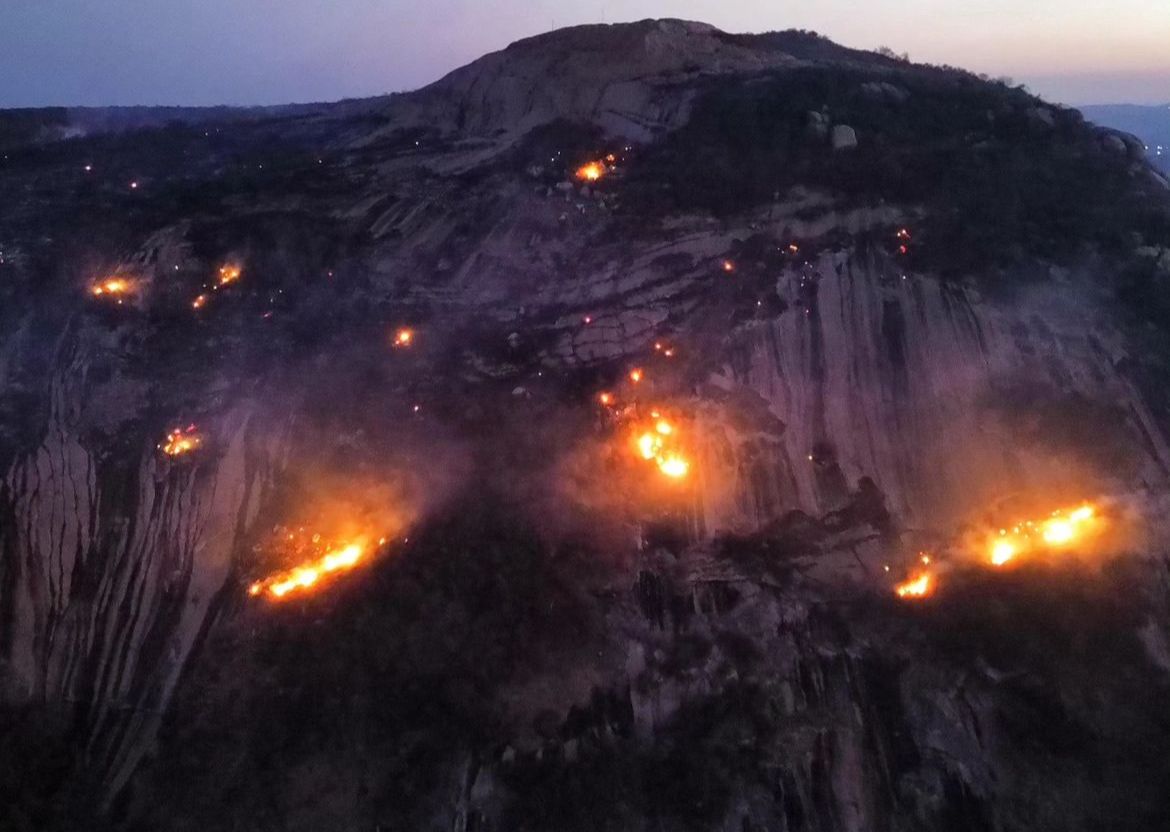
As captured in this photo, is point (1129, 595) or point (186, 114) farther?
point (186, 114)

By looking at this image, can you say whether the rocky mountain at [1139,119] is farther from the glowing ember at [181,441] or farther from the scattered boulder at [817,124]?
the glowing ember at [181,441]

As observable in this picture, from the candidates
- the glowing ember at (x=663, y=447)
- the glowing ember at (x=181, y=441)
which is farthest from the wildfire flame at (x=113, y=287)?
the glowing ember at (x=663, y=447)

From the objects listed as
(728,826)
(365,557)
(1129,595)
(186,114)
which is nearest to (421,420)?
(365,557)

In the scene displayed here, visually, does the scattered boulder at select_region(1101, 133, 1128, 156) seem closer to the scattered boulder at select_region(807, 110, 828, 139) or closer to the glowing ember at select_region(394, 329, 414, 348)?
the scattered boulder at select_region(807, 110, 828, 139)

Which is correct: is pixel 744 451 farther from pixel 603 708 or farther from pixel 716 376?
pixel 603 708

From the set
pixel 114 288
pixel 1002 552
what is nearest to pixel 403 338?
pixel 114 288
